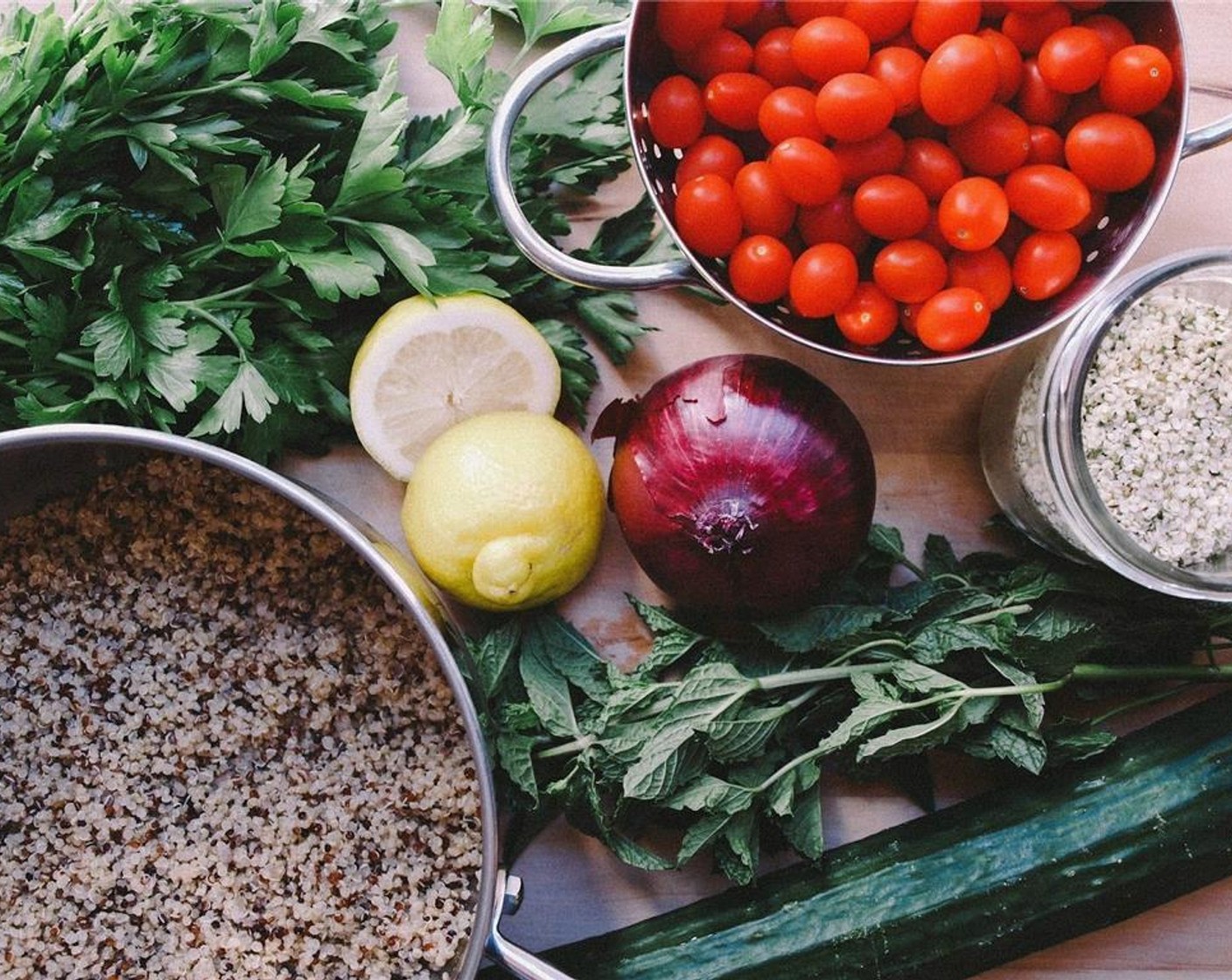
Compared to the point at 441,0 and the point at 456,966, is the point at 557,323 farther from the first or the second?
the point at 456,966

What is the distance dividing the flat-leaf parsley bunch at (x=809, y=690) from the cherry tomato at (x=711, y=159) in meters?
0.37

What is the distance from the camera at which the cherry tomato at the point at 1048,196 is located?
941mm

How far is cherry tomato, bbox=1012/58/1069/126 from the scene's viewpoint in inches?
37.7

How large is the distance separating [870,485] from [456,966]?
559 mm

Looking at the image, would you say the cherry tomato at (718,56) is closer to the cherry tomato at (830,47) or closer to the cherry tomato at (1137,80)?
the cherry tomato at (830,47)

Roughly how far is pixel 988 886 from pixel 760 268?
577mm

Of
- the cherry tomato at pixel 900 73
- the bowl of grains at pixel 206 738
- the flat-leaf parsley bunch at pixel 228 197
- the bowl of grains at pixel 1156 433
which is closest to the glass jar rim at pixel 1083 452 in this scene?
the bowl of grains at pixel 1156 433

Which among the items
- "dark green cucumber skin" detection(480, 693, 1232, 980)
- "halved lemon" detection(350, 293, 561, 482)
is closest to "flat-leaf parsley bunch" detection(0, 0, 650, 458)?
"halved lemon" detection(350, 293, 561, 482)

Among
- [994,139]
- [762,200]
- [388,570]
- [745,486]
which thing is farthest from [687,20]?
[388,570]

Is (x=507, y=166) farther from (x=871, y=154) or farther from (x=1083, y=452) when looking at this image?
(x=1083, y=452)

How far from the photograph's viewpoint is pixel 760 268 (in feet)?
3.24

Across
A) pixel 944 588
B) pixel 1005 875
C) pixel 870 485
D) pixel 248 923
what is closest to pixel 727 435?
pixel 870 485

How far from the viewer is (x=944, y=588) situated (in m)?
1.11

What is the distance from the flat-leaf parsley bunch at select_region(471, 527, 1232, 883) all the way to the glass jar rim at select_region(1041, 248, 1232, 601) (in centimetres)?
9
